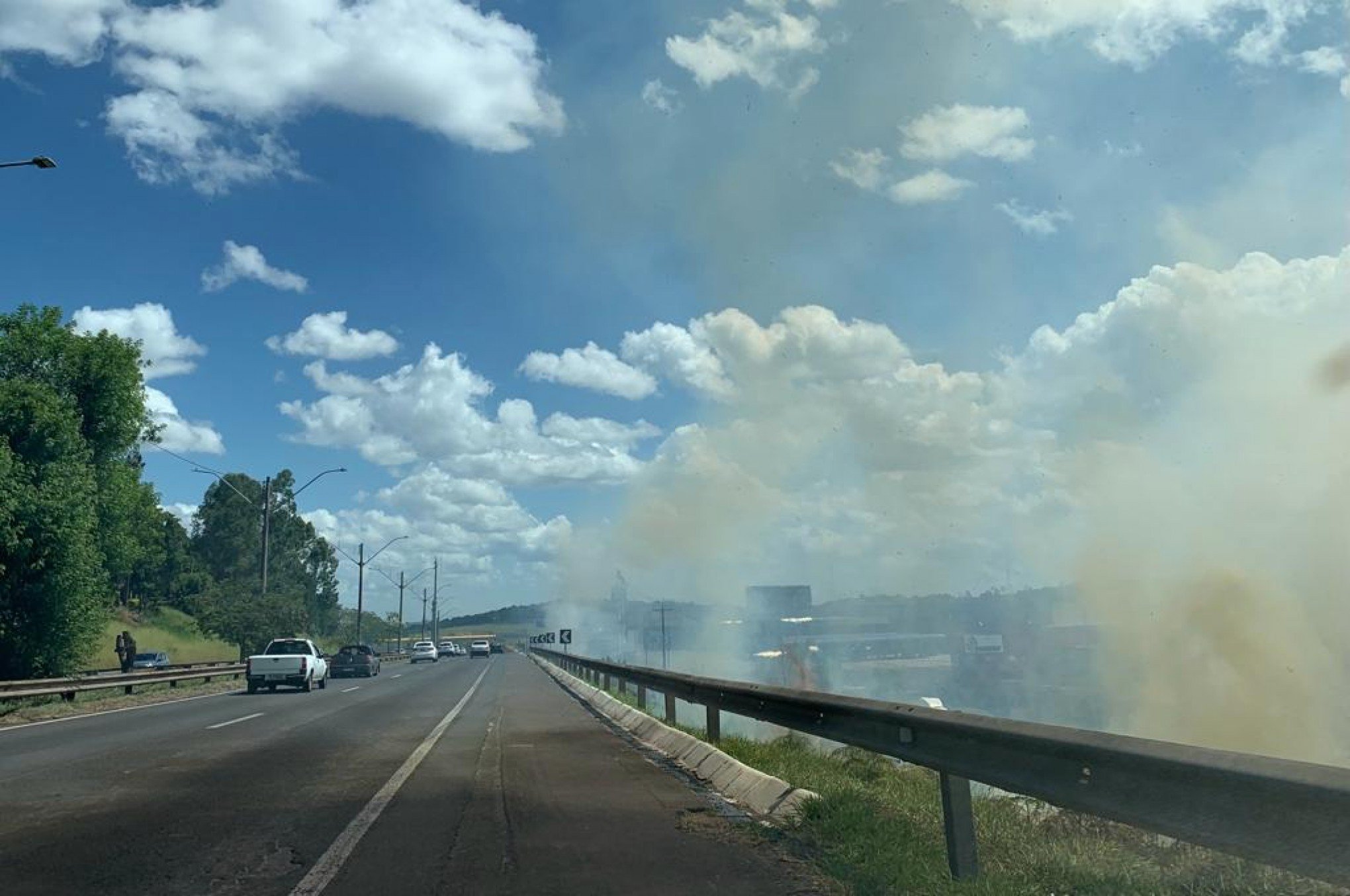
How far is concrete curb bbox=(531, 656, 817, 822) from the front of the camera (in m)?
8.90

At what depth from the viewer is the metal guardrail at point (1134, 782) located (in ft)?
12.0

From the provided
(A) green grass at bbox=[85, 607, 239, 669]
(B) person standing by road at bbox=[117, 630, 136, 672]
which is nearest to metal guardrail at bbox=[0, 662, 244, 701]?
(B) person standing by road at bbox=[117, 630, 136, 672]

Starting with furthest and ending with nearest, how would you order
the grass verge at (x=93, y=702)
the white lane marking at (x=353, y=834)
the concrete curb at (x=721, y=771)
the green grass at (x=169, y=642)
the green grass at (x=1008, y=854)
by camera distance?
1. the green grass at (x=169, y=642)
2. the grass verge at (x=93, y=702)
3. the concrete curb at (x=721, y=771)
4. the white lane marking at (x=353, y=834)
5. the green grass at (x=1008, y=854)

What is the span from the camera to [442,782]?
1134 cm

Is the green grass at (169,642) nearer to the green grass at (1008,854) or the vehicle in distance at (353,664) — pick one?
the vehicle in distance at (353,664)

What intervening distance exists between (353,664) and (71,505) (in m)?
18.5

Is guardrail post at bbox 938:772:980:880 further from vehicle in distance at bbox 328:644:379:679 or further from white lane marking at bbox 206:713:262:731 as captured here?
vehicle in distance at bbox 328:644:379:679

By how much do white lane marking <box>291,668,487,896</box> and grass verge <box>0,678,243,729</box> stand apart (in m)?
12.5

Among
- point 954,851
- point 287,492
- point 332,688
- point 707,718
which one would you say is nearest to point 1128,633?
point 332,688

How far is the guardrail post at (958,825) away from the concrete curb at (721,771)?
2399 mm

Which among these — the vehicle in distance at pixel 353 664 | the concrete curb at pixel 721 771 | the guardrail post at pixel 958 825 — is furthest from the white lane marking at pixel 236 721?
the vehicle in distance at pixel 353 664

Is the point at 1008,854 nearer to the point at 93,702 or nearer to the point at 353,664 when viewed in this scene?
the point at 93,702

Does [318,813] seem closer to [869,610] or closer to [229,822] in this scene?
[229,822]

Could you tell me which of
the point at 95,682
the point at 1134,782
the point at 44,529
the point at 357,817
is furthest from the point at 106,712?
the point at 1134,782
